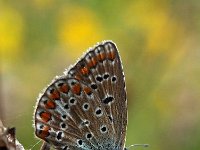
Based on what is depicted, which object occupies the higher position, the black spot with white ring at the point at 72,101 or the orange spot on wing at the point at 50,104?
the black spot with white ring at the point at 72,101

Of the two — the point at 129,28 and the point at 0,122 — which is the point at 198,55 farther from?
the point at 0,122

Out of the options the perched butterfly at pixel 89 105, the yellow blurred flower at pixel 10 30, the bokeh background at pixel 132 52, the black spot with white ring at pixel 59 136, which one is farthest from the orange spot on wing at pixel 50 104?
the yellow blurred flower at pixel 10 30

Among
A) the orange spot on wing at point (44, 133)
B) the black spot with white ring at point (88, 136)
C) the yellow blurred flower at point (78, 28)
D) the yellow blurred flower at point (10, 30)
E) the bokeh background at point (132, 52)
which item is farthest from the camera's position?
the yellow blurred flower at point (78, 28)

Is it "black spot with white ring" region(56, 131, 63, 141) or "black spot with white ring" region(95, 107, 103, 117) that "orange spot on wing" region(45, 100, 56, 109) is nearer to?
"black spot with white ring" region(56, 131, 63, 141)

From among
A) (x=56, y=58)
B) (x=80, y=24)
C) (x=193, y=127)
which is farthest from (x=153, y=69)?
(x=80, y=24)

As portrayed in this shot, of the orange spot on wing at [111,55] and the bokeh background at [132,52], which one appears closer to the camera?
the orange spot on wing at [111,55]

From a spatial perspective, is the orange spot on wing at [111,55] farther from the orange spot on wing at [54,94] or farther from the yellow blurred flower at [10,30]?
the yellow blurred flower at [10,30]

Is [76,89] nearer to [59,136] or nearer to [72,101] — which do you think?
[72,101]

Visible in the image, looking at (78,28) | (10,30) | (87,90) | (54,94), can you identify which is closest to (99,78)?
(87,90)
